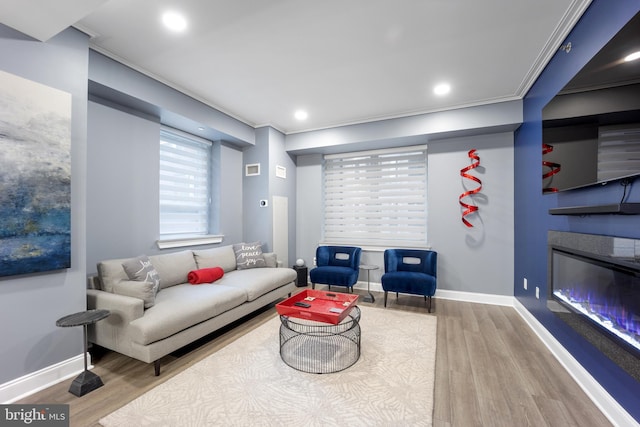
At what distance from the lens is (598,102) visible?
1.64 metres

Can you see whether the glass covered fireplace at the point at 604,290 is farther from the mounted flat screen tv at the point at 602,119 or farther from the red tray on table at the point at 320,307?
the red tray on table at the point at 320,307

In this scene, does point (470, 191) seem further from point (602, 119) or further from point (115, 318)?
point (115, 318)

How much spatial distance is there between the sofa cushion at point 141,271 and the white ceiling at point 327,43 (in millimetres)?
1882

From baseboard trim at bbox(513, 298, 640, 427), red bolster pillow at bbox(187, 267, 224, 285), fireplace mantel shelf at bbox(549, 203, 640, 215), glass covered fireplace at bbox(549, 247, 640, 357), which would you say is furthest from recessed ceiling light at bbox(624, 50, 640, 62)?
red bolster pillow at bbox(187, 267, 224, 285)

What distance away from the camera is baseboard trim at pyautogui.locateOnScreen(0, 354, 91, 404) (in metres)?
1.81

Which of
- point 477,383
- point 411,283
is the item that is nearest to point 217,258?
point 411,283

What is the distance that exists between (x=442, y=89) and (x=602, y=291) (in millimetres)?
2520

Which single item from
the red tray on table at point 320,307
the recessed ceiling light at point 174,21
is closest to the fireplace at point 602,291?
the red tray on table at point 320,307

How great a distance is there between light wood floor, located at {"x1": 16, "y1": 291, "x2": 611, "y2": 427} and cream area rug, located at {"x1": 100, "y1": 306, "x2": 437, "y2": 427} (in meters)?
0.12

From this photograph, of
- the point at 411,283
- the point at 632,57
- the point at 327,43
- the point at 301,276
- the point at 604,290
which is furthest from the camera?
the point at 301,276

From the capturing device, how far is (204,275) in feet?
10.4

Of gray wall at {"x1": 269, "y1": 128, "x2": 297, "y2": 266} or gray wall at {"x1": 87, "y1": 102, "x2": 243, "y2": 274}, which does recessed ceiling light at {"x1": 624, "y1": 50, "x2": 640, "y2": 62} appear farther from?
gray wall at {"x1": 87, "y1": 102, "x2": 243, "y2": 274}

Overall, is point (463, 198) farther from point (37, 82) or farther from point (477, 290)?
point (37, 82)

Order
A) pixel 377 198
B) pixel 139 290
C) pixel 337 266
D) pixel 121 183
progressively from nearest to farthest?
pixel 139 290 < pixel 121 183 < pixel 337 266 < pixel 377 198
